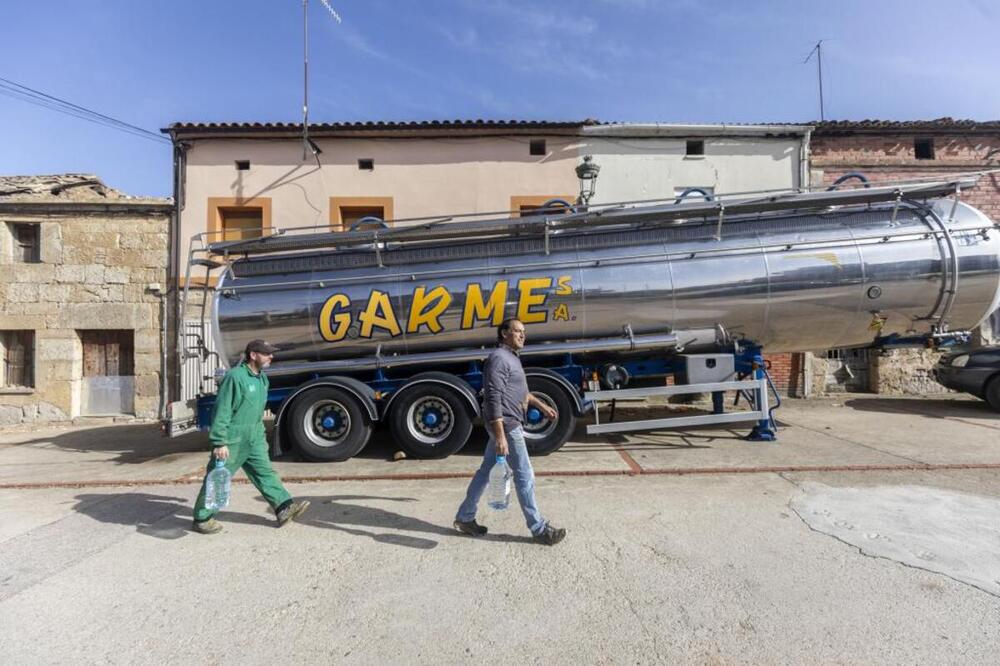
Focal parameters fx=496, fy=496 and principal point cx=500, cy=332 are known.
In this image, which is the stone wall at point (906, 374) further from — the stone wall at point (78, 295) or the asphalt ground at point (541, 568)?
the stone wall at point (78, 295)

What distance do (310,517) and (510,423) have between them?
81.8 inches

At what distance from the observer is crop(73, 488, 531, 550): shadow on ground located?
151 inches

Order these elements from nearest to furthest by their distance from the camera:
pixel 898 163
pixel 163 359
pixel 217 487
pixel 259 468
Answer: pixel 217 487, pixel 259 468, pixel 163 359, pixel 898 163

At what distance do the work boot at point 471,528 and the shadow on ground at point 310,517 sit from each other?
0.05 metres

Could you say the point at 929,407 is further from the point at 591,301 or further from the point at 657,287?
the point at 591,301

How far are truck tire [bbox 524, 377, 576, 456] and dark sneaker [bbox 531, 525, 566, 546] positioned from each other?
243 centimetres

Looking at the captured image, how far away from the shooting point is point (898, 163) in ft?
37.9

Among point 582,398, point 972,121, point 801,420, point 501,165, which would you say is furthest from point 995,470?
point 972,121

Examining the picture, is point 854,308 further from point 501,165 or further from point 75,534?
point 75,534

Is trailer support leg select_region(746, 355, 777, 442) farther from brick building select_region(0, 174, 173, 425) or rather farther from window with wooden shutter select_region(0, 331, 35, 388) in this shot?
window with wooden shutter select_region(0, 331, 35, 388)

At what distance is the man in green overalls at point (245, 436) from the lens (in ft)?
12.8

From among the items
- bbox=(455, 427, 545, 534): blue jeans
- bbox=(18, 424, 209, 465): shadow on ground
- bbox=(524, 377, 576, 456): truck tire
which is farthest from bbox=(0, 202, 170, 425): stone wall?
bbox=(455, 427, 545, 534): blue jeans

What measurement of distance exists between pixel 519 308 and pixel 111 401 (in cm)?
992

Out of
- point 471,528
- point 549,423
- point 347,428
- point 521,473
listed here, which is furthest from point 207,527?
point 549,423
